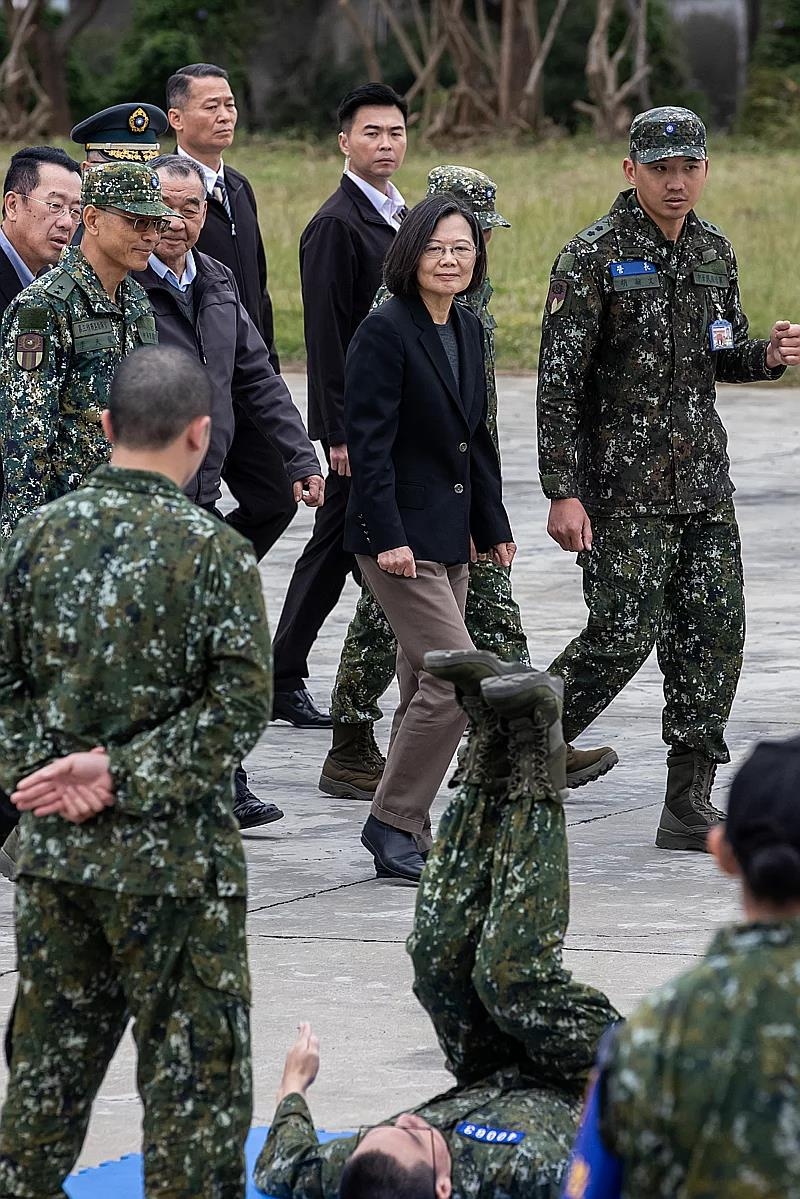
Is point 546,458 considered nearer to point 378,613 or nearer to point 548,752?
point 378,613

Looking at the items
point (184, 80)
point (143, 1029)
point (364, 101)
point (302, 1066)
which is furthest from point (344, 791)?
point (143, 1029)

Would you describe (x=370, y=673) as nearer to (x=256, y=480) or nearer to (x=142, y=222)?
(x=256, y=480)

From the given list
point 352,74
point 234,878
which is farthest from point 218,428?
point 352,74

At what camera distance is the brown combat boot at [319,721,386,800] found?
6664mm

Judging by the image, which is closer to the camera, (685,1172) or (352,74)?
(685,1172)

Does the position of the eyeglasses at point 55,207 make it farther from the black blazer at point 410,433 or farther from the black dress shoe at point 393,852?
the black dress shoe at point 393,852

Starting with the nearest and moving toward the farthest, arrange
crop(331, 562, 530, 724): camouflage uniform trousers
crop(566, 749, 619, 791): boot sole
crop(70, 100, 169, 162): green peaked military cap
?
crop(70, 100, 169, 162): green peaked military cap → crop(331, 562, 530, 724): camouflage uniform trousers → crop(566, 749, 619, 791): boot sole

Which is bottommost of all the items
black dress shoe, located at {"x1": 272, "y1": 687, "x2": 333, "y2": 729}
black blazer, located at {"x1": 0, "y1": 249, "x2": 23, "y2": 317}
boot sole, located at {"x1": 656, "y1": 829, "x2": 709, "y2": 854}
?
boot sole, located at {"x1": 656, "y1": 829, "x2": 709, "y2": 854}

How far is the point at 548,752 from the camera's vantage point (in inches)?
150

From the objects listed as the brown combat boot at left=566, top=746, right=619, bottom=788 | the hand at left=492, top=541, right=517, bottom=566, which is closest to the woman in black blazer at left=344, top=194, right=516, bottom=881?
the hand at left=492, top=541, right=517, bottom=566

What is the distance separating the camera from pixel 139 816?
10.8 ft

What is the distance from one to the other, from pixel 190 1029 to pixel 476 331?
9.63ft

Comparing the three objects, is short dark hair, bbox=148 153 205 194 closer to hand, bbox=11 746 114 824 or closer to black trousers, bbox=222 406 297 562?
black trousers, bbox=222 406 297 562

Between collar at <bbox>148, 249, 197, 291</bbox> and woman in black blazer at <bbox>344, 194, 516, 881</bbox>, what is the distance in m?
0.67
